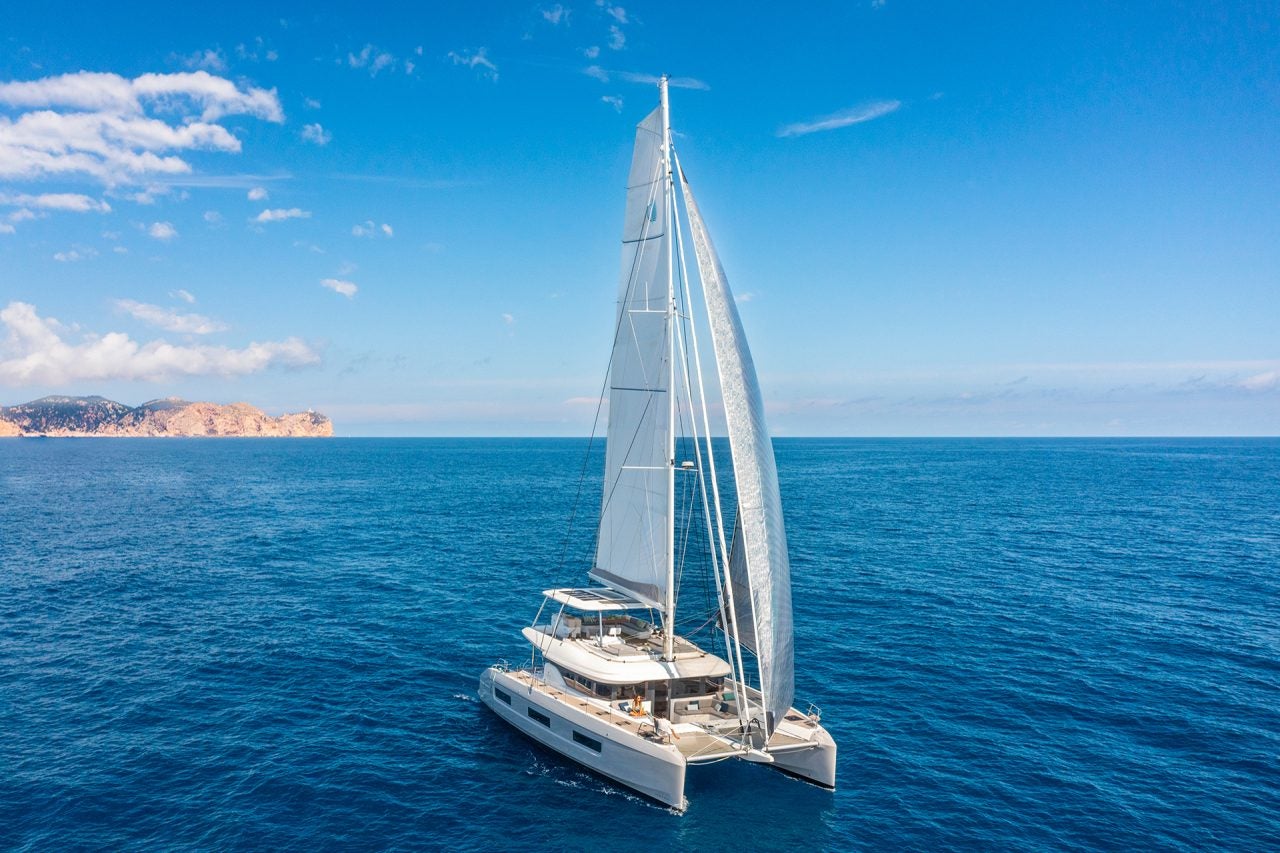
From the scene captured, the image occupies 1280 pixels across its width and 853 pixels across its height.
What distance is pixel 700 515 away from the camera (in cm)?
9112

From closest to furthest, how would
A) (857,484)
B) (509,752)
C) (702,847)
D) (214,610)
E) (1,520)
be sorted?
1. (702,847)
2. (509,752)
3. (214,610)
4. (1,520)
5. (857,484)

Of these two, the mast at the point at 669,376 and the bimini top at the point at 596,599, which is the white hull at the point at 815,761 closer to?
the mast at the point at 669,376

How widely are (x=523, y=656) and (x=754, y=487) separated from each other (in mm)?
22151

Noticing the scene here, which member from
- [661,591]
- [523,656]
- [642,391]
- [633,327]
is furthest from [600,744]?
[633,327]

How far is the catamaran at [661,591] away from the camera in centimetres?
2688

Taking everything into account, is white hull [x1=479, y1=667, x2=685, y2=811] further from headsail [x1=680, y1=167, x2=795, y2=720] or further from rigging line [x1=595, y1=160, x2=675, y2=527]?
rigging line [x1=595, y1=160, x2=675, y2=527]

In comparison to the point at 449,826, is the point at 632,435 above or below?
above

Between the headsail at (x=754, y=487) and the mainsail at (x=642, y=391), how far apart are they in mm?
2459

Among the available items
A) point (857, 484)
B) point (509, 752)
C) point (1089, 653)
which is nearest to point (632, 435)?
point (509, 752)

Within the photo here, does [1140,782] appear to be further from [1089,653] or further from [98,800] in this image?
[98,800]

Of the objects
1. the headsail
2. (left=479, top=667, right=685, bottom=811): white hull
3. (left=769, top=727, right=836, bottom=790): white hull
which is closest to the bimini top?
(left=479, top=667, right=685, bottom=811): white hull

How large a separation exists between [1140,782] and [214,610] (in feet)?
176

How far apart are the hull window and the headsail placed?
7.19 m

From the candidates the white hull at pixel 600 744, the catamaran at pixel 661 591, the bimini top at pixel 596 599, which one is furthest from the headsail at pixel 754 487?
the bimini top at pixel 596 599
